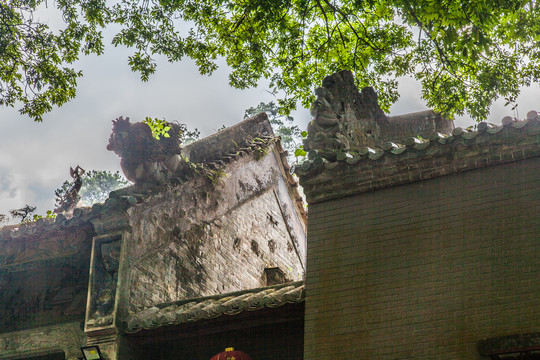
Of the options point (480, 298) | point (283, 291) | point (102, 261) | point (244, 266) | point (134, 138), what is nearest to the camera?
point (480, 298)

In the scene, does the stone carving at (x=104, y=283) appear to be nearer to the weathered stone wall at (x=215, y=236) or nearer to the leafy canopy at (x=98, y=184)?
the weathered stone wall at (x=215, y=236)

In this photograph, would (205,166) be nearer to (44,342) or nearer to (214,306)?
(214,306)

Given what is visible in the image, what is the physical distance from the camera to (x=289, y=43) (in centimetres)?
1027

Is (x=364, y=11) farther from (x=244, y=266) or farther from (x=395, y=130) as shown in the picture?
(x=244, y=266)

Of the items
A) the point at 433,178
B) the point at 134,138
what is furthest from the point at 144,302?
the point at 433,178

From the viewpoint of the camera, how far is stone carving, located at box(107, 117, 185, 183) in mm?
9125

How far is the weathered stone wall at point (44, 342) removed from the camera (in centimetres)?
875

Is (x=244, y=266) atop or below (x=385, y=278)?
atop

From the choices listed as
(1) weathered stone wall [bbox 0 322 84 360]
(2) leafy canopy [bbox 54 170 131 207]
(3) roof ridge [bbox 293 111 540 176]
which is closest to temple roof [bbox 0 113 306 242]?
(1) weathered stone wall [bbox 0 322 84 360]

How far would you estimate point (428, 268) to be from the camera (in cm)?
642

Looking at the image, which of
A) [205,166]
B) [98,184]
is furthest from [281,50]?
[98,184]

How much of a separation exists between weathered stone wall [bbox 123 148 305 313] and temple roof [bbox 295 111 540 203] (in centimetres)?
283

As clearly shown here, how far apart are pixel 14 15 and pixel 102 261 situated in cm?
400

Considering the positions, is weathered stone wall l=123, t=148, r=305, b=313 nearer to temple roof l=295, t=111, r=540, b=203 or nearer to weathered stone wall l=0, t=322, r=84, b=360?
weathered stone wall l=0, t=322, r=84, b=360
